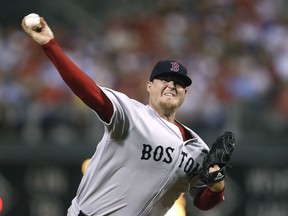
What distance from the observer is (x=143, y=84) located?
866 centimetres

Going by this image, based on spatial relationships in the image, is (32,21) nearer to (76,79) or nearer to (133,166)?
(76,79)

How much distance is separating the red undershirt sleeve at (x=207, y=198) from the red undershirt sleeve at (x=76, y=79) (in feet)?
3.17

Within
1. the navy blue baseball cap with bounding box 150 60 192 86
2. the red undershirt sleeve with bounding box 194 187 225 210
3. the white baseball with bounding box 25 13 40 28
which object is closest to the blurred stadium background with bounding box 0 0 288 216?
the red undershirt sleeve with bounding box 194 187 225 210

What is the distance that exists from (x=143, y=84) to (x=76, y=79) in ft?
17.1

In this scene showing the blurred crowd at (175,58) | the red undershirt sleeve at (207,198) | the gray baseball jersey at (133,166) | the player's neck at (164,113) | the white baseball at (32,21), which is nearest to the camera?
the white baseball at (32,21)

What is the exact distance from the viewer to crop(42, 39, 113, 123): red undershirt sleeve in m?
3.45

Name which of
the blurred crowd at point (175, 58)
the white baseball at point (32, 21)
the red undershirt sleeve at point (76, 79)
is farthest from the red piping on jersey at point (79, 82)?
the blurred crowd at point (175, 58)

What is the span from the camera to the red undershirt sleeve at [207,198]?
425cm

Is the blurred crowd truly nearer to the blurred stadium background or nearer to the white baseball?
the blurred stadium background

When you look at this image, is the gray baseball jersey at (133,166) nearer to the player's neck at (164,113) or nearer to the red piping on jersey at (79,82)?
the player's neck at (164,113)

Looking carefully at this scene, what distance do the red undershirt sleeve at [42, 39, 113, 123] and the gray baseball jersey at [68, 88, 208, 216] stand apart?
7.8 inches

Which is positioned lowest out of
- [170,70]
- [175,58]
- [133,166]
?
[133,166]

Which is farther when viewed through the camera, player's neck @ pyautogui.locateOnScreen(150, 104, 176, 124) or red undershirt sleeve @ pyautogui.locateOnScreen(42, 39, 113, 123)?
player's neck @ pyautogui.locateOnScreen(150, 104, 176, 124)

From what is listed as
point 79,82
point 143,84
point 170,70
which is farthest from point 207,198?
point 143,84
